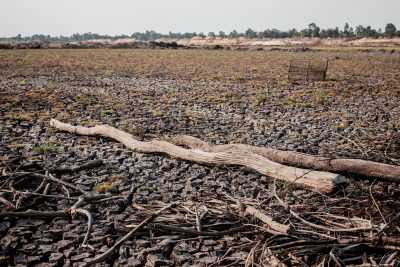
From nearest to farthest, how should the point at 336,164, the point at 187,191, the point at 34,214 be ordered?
the point at 34,214, the point at 187,191, the point at 336,164

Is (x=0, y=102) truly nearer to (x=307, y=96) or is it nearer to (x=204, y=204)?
(x=204, y=204)

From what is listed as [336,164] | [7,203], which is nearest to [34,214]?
[7,203]

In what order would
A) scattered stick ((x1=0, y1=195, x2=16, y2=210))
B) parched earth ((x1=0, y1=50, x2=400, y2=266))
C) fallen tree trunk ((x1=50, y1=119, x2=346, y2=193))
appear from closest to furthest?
parched earth ((x1=0, y1=50, x2=400, y2=266)), scattered stick ((x1=0, y1=195, x2=16, y2=210)), fallen tree trunk ((x1=50, y1=119, x2=346, y2=193))

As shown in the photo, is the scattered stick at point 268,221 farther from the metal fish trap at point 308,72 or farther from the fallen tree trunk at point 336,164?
the metal fish trap at point 308,72

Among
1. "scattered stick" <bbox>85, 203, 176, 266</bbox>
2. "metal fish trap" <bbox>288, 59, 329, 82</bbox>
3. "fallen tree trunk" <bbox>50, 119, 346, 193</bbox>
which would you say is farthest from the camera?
"metal fish trap" <bbox>288, 59, 329, 82</bbox>

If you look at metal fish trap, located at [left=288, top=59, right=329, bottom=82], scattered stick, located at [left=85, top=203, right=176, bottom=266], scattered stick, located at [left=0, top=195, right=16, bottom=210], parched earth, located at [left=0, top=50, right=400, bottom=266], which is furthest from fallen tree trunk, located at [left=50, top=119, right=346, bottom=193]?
metal fish trap, located at [left=288, top=59, right=329, bottom=82]

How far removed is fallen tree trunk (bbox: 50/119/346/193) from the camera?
16.7 feet

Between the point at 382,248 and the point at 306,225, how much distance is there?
0.85 metres

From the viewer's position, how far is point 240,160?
614 cm

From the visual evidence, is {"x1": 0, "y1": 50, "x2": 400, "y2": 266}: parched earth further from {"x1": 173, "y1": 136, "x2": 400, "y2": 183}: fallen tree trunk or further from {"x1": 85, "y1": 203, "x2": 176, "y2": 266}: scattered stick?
{"x1": 173, "y1": 136, "x2": 400, "y2": 183}: fallen tree trunk

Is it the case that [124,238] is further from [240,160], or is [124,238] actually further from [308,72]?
[308,72]

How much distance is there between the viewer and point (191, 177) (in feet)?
19.3

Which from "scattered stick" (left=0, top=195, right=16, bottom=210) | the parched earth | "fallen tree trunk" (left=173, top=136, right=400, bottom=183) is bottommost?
the parched earth

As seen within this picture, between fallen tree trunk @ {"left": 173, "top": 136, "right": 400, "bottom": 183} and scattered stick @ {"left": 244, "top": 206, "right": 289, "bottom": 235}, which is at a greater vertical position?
fallen tree trunk @ {"left": 173, "top": 136, "right": 400, "bottom": 183}
